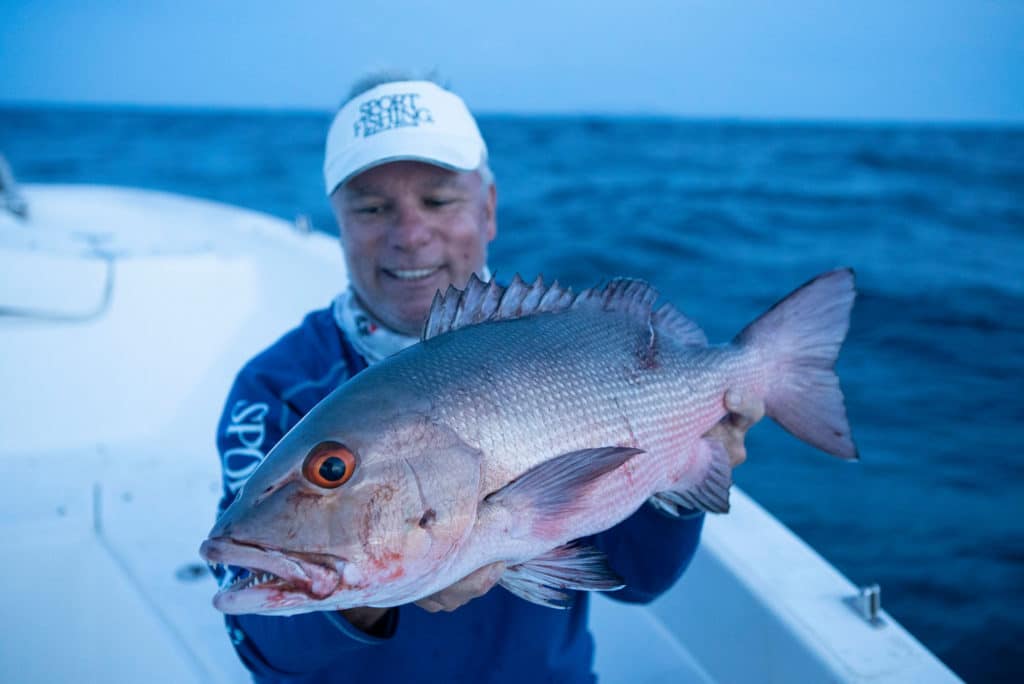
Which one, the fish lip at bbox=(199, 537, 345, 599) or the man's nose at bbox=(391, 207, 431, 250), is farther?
the man's nose at bbox=(391, 207, 431, 250)

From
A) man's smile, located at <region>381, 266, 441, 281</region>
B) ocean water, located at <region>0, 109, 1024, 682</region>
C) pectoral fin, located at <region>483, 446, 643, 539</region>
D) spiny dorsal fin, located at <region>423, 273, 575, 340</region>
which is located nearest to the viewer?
pectoral fin, located at <region>483, 446, 643, 539</region>

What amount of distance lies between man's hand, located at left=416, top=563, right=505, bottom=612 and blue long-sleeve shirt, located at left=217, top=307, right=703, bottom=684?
527 mm

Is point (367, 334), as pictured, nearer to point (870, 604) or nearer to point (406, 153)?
point (406, 153)

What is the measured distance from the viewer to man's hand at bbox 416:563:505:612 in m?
1.21

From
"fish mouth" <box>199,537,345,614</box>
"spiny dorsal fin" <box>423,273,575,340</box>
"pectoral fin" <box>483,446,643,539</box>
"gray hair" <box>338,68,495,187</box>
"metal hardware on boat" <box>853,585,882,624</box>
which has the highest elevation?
"gray hair" <box>338,68,495,187</box>

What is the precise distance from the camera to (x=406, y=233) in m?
1.94

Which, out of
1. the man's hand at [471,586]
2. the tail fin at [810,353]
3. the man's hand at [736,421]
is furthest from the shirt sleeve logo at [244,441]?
the tail fin at [810,353]

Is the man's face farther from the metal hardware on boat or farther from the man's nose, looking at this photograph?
the metal hardware on boat

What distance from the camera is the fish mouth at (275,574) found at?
100 cm

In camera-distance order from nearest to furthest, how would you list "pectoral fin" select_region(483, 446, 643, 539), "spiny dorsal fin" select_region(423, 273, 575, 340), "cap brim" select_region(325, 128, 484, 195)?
"pectoral fin" select_region(483, 446, 643, 539), "spiny dorsal fin" select_region(423, 273, 575, 340), "cap brim" select_region(325, 128, 484, 195)

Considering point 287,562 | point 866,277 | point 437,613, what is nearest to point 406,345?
point 437,613

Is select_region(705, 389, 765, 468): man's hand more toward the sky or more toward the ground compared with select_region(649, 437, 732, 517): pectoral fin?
more toward the sky

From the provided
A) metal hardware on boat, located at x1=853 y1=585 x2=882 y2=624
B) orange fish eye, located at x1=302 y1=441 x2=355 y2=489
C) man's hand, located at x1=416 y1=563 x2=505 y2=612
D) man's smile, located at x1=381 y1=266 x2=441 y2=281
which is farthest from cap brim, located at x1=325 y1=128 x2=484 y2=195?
metal hardware on boat, located at x1=853 y1=585 x2=882 y2=624

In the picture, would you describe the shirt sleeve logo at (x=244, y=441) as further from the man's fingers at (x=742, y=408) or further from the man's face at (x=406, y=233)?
the man's fingers at (x=742, y=408)
